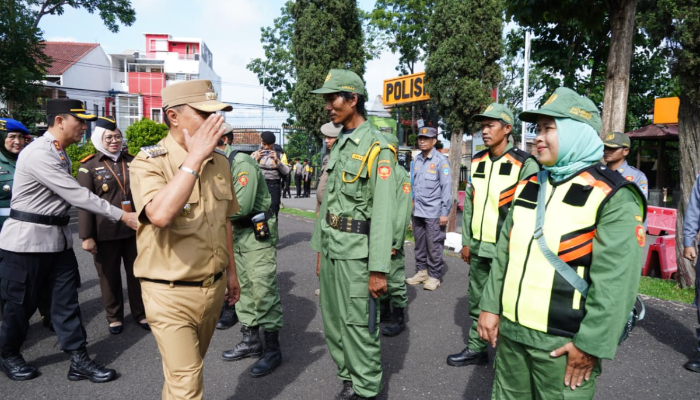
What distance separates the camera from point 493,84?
14.8m

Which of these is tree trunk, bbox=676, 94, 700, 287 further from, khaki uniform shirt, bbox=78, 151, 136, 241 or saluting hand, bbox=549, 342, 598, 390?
khaki uniform shirt, bbox=78, 151, 136, 241

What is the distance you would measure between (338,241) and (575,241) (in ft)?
4.97

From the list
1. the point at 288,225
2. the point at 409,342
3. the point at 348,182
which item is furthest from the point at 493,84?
the point at 348,182

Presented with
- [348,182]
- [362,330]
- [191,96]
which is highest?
[191,96]

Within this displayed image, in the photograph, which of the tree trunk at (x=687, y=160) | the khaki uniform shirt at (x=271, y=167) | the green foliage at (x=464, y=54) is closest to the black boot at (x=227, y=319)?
the khaki uniform shirt at (x=271, y=167)

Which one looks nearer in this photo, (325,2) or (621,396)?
(621,396)

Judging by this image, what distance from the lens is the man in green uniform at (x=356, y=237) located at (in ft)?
10.0

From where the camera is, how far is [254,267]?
4.18 meters

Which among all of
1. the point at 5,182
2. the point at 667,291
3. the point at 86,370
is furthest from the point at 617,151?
the point at 5,182

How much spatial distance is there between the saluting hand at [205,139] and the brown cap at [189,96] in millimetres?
197

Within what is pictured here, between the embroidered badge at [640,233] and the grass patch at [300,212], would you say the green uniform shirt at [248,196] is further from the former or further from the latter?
the grass patch at [300,212]

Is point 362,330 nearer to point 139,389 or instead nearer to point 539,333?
point 539,333

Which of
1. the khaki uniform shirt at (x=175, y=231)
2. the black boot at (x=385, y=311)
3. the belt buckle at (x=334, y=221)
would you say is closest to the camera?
the khaki uniform shirt at (x=175, y=231)

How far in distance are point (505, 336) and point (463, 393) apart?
156 centimetres
